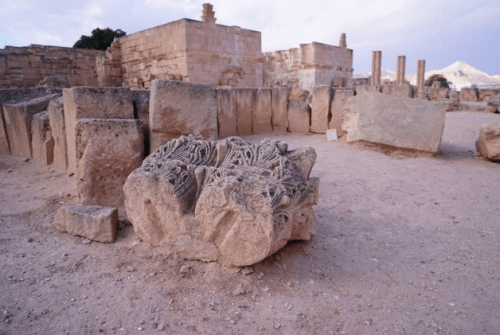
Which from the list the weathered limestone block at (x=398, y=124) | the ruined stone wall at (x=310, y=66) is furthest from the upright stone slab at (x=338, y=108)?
the ruined stone wall at (x=310, y=66)

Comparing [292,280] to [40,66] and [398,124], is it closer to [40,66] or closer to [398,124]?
[398,124]

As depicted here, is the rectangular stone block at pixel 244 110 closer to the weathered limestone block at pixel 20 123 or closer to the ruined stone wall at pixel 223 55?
the weathered limestone block at pixel 20 123

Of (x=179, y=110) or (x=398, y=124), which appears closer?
(x=179, y=110)

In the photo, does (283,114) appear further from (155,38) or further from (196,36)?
(155,38)

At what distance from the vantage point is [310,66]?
1534 centimetres

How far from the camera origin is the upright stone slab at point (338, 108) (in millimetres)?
7473

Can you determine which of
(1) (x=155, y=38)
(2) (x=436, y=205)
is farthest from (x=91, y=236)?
(1) (x=155, y=38)

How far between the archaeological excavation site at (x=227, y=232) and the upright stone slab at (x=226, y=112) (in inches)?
102

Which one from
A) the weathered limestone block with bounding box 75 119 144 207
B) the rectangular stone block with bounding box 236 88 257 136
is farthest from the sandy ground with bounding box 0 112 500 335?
the rectangular stone block with bounding box 236 88 257 136

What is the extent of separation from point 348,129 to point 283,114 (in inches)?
77.3

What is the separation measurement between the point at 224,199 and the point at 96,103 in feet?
8.14

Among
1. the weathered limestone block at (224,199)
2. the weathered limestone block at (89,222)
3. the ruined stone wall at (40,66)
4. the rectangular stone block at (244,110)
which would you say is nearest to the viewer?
the weathered limestone block at (224,199)

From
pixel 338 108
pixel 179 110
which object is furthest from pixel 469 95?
pixel 179 110

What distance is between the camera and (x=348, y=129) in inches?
253
